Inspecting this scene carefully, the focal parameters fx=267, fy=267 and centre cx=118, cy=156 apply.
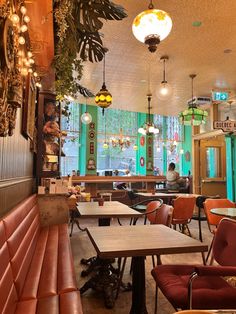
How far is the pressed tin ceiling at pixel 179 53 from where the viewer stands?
3807 mm

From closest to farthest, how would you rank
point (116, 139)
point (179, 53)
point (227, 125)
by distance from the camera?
point (179, 53), point (227, 125), point (116, 139)

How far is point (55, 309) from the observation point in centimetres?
159

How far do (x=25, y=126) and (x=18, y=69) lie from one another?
40.1 inches

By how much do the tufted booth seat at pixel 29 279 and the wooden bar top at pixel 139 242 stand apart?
34 cm

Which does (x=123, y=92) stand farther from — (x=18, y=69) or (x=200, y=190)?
(x=18, y=69)

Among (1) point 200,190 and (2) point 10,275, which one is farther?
(1) point 200,190

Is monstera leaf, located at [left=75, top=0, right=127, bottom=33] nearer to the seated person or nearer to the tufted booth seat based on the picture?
the tufted booth seat

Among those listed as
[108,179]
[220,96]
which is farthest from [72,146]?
[220,96]

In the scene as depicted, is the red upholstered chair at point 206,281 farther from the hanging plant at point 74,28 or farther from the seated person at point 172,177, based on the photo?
the seated person at point 172,177

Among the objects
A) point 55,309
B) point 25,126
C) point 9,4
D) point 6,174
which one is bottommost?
point 55,309

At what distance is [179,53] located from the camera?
5.12 meters

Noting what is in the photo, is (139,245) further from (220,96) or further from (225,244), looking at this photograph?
(220,96)

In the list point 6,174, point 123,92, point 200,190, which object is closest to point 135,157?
point 200,190

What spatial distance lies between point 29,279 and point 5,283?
554 mm
